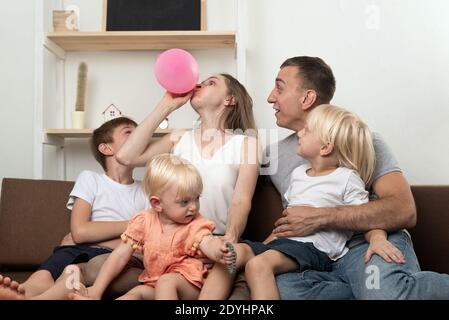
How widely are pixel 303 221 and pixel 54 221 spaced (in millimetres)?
883

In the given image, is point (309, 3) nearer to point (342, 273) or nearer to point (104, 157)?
point (104, 157)

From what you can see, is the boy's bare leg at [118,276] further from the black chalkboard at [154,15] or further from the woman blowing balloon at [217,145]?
the black chalkboard at [154,15]

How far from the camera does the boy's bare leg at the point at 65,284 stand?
1549 mm

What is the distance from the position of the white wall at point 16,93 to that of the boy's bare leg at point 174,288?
4.52ft

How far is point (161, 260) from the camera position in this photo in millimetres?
1513

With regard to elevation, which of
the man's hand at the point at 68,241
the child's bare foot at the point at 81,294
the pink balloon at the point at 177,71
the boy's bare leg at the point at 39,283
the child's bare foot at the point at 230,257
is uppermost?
the pink balloon at the point at 177,71

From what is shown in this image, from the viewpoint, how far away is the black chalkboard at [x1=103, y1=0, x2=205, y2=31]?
247cm

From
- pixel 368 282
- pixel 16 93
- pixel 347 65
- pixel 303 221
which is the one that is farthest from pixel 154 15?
pixel 368 282

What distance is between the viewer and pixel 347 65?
2586 millimetres

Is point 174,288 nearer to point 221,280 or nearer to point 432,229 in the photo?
point 221,280

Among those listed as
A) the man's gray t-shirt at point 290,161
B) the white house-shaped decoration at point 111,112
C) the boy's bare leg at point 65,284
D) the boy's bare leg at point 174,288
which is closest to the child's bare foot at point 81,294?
the boy's bare leg at point 65,284

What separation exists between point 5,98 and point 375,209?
67.6 inches

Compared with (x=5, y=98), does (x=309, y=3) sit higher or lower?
higher
